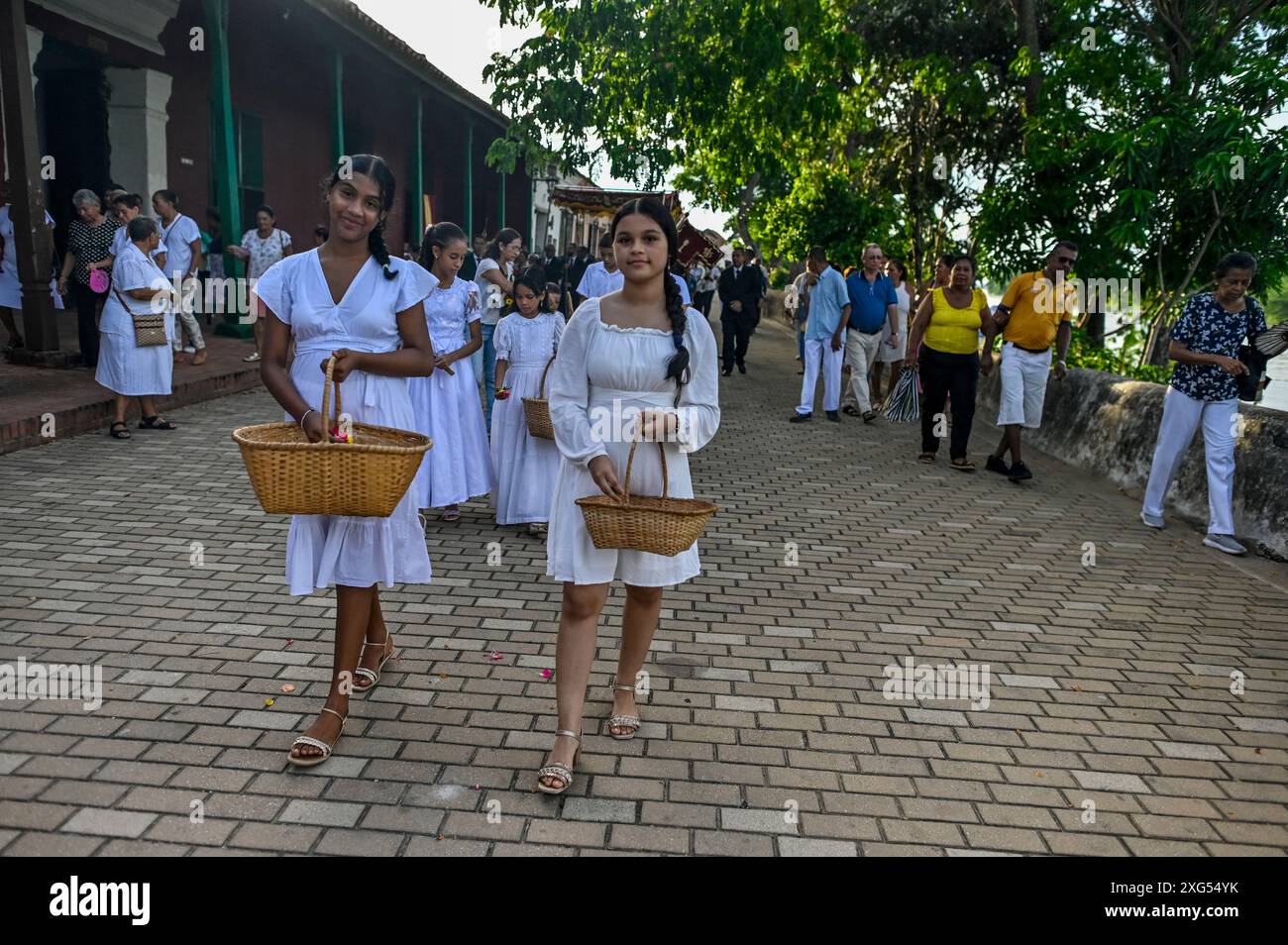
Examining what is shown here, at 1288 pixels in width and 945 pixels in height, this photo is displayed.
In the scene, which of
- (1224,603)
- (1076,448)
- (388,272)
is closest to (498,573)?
(388,272)

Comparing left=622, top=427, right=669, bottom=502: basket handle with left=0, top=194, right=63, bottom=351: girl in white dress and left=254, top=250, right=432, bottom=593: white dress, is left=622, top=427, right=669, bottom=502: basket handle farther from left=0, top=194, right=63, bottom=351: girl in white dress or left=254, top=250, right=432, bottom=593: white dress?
left=0, top=194, right=63, bottom=351: girl in white dress

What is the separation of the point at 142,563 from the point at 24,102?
655 cm

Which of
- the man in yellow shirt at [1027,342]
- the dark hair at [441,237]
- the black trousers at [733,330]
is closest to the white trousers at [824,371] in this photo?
the man in yellow shirt at [1027,342]

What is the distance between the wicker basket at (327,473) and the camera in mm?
3027

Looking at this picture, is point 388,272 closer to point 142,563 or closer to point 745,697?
point 745,697

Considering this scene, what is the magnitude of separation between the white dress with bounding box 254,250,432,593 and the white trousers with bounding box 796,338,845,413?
8833mm

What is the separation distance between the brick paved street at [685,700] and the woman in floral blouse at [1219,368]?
0.39 m

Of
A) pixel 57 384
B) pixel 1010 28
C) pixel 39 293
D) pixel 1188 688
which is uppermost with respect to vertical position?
pixel 1010 28

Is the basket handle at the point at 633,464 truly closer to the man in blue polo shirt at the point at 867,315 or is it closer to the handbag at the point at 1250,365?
the handbag at the point at 1250,365

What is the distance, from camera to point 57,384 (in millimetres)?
9328

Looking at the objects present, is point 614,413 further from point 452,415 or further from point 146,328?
point 146,328

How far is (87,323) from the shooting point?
10117 millimetres

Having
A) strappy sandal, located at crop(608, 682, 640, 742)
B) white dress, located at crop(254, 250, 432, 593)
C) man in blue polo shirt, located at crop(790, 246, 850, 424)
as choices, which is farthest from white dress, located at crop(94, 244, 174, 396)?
man in blue polo shirt, located at crop(790, 246, 850, 424)

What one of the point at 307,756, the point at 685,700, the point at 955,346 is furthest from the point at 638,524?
the point at 955,346
